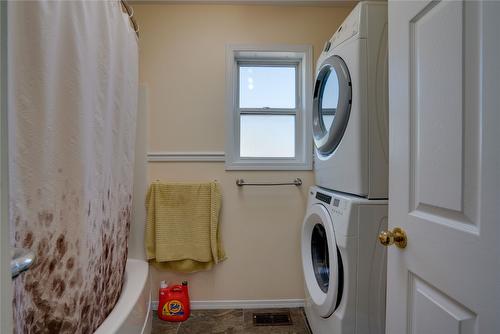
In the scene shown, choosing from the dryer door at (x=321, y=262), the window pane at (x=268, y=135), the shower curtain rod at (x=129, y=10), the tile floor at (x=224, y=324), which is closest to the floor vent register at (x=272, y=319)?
the tile floor at (x=224, y=324)

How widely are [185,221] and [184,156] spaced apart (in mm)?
467

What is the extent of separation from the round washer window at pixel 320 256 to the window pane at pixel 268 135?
2.12 feet

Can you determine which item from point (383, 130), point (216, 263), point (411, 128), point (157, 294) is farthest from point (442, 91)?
point (157, 294)

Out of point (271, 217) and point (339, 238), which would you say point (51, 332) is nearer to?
point (339, 238)

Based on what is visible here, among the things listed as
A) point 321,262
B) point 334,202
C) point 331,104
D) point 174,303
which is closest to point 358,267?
point 334,202

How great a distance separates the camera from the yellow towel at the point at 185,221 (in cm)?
163

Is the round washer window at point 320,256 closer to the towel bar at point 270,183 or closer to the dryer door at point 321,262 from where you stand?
the dryer door at point 321,262

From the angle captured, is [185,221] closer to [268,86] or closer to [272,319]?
[272,319]

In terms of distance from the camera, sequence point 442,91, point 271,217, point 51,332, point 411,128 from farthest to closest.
Result: 1. point 271,217
2. point 51,332
3. point 411,128
4. point 442,91

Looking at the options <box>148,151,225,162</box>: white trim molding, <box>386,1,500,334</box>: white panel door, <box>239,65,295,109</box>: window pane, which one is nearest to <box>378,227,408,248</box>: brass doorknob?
<box>386,1,500,334</box>: white panel door

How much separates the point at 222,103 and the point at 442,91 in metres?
1.37

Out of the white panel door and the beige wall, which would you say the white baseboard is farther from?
the white panel door

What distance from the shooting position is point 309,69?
1721 mm

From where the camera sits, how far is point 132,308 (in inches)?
43.8
